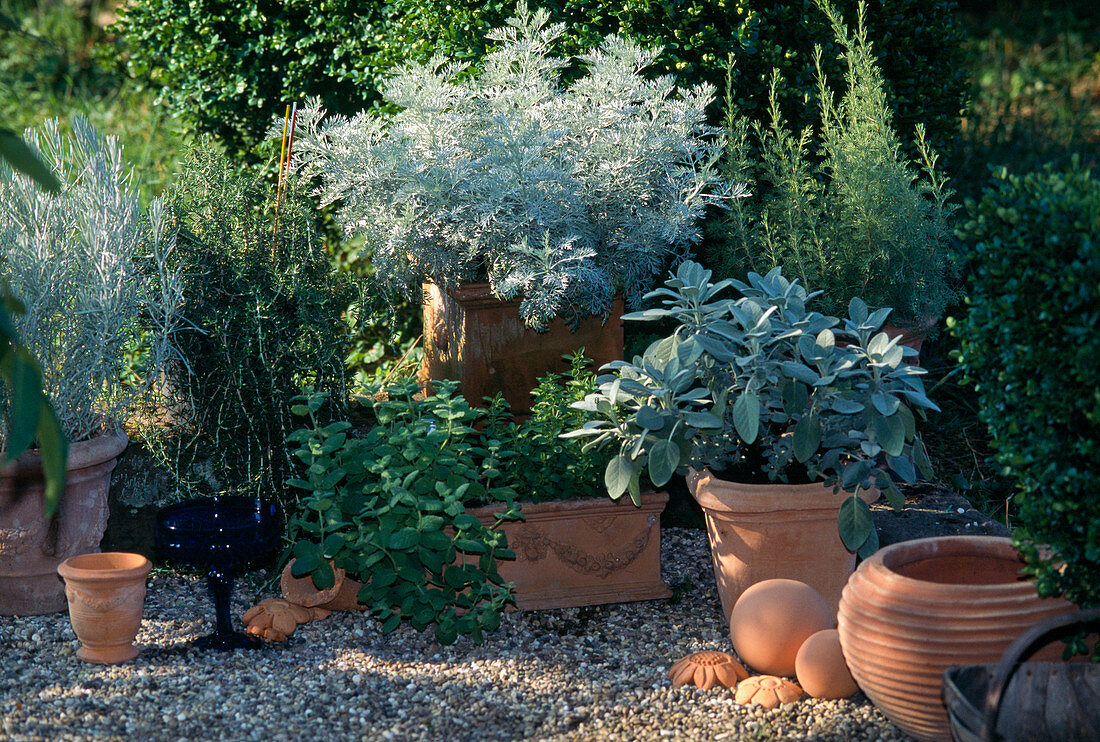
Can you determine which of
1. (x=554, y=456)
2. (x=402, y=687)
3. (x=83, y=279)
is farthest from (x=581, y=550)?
(x=83, y=279)

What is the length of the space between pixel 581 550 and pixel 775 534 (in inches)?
25.2

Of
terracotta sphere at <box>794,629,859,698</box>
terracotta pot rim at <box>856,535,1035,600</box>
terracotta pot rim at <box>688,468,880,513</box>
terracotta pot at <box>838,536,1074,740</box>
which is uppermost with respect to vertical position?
terracotta pot rim at <box>688,468,880,513</box>

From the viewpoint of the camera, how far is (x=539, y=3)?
419cm

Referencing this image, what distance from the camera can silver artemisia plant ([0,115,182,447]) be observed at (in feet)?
10.9

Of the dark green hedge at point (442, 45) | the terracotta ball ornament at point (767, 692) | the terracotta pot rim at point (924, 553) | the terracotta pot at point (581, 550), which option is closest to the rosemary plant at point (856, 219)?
Answer: the dark green hedge at point (442, 45)

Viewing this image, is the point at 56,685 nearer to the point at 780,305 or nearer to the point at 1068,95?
the point at 780,305

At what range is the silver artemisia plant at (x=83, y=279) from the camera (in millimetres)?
3309

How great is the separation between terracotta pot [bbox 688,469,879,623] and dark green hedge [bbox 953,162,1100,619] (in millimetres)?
717

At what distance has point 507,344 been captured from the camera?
12.3ft

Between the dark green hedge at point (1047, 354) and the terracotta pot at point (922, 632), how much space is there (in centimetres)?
11

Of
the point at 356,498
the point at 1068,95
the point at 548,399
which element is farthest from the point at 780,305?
the point at 1068,95

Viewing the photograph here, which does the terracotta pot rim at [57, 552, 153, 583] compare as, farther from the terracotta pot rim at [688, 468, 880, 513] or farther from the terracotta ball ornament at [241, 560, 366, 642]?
the terracotta pot rim at [688, 468, 880, 513]

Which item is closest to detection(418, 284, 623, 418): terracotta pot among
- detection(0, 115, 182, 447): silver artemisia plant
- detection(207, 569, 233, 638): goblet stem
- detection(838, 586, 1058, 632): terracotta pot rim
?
detection(0, 115, 182, 447): silver artemisia plant

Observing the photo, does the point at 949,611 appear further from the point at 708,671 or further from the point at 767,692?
the point at 708,671
